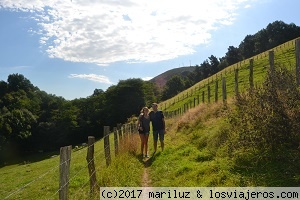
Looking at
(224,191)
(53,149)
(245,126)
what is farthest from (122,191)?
(53,149)

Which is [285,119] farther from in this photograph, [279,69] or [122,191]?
[122,191]

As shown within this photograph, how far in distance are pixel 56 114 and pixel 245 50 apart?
7443 cm

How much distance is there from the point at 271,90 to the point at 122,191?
14.3ft

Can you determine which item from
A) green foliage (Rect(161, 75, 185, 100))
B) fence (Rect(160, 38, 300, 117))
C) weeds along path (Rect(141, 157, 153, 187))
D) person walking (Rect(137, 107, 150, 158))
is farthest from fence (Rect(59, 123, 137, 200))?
green foliage (Rect(161, 75, 185, 100))

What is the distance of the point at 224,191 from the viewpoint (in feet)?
20.6

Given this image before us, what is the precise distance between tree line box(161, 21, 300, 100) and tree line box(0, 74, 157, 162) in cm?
2790

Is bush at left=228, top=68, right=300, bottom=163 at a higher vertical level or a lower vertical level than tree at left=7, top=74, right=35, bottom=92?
lower

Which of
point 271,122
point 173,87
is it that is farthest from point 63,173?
point 173,87

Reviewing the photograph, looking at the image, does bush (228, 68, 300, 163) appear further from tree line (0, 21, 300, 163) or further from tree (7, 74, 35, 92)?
tree (7, 74, 35, 92)

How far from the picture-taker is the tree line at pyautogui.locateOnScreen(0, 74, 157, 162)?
2854 inches

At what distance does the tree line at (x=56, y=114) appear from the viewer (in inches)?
2854

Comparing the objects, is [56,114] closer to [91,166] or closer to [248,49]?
[248,49]

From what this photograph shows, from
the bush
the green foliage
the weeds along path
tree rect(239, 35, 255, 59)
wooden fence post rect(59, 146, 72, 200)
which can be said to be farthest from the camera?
the green foliage

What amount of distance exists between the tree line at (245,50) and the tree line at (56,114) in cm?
2790
